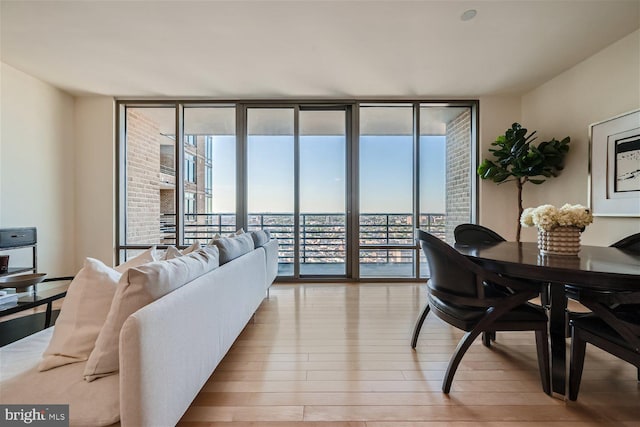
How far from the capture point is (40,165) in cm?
337

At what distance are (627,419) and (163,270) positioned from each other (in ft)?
7.45

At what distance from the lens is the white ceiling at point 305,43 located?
2.13m

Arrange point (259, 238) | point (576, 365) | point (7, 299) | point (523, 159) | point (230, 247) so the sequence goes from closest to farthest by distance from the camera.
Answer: point (576, 365) < point (7, 299) < point (230, 247) < point (259, 238) < point (523, 159)

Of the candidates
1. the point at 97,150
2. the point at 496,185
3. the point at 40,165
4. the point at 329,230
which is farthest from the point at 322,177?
the point at 40,165

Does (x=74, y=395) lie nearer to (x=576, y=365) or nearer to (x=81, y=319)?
(x=81, y=319)

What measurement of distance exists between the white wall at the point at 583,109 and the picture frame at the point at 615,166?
0.28 ft

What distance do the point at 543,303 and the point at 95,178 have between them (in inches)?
201

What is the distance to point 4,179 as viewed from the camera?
2.97 metres

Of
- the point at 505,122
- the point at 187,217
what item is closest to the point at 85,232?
the point at 187,217

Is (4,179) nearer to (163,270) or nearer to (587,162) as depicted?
(163,270)

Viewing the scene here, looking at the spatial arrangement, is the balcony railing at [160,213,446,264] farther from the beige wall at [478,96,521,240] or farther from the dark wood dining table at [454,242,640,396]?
the dark wood dining table at [454,242,640,396]

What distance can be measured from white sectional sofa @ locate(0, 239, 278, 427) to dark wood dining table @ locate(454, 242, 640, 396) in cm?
155

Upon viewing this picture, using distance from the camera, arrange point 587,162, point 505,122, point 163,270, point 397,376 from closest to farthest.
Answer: point 163,270 → point 397,376 → point 587,162 → point 505,122

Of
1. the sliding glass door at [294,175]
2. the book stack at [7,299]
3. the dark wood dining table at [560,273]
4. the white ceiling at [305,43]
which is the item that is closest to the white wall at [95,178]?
the white ceiling at [305,43]
